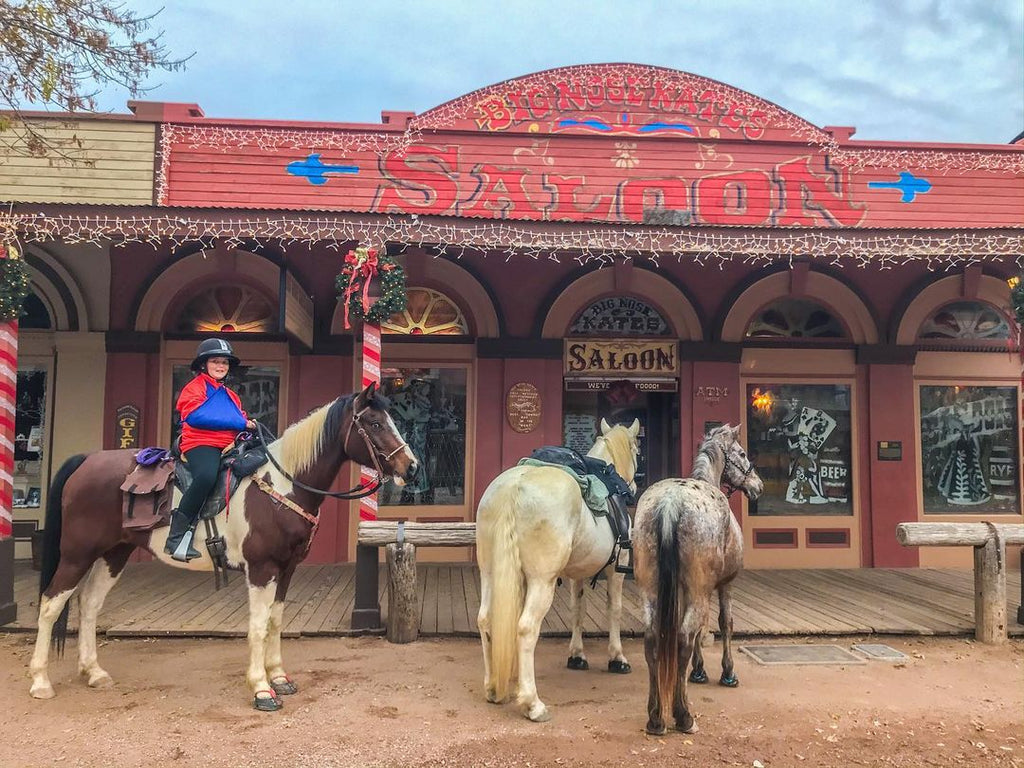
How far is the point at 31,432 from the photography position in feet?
28.4

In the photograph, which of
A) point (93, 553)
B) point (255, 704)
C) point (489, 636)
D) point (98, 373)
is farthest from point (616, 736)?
point (98, 373)

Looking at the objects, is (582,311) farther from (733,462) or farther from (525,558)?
(525,558)

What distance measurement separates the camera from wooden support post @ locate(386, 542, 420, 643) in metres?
5.76

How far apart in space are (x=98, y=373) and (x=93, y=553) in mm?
4851

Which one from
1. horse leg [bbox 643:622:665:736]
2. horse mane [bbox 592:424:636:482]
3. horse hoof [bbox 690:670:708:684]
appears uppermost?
horse mane [bbox 592:424:636:482]

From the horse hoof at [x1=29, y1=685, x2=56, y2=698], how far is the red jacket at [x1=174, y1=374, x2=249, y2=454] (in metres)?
1.80

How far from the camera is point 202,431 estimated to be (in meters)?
4.59

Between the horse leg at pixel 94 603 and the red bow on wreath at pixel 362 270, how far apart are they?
2.74 m

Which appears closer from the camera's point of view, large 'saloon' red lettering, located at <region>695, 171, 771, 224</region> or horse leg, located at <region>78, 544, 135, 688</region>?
horse leg, located at <region>78, 544, 135, 688</region>

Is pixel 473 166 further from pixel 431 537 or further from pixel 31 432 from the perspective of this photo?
pixel 31 432

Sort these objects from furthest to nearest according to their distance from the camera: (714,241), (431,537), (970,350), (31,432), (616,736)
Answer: (970,350) → (31,432) → (714,241) → (431,537) → (616,736)

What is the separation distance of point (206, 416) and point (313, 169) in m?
5.67

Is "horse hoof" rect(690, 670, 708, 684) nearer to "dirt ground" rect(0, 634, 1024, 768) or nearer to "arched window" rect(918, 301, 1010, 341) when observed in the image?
"dirt ground" rect(0, 634, 1024, 768)

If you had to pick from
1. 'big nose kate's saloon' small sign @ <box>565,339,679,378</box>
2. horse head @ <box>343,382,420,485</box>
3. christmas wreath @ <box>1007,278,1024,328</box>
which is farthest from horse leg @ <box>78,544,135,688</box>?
christmas wreath @ <box>1007,278,1024,328</box>
